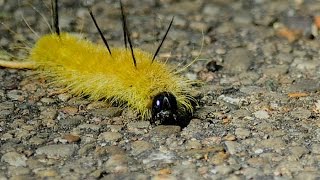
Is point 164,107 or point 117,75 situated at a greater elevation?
point 117,75

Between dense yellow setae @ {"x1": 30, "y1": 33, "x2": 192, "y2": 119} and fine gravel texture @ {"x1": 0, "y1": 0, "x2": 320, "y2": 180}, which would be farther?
dense yellow setae @ {"x1": 30, "y1": 33, "x2": 192, "y2": 119}

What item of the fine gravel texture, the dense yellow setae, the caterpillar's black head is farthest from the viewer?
the dense yellow setae

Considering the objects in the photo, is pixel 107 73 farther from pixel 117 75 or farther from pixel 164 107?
pixel 164 107

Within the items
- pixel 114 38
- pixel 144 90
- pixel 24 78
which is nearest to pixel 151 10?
pixel 114 38

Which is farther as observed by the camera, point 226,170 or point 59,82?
point 59,82

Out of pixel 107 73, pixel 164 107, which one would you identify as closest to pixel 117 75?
pixel 107 73

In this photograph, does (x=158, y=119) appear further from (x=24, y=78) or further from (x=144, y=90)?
(x=24, y=78)

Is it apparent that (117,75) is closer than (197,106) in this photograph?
Yes
